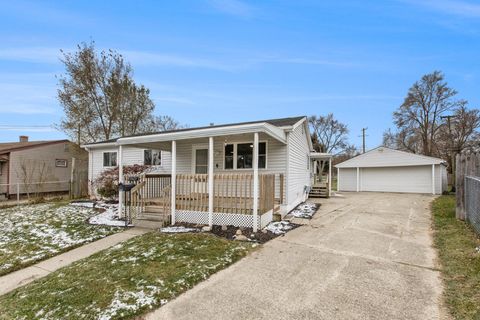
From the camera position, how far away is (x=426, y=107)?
25375mm

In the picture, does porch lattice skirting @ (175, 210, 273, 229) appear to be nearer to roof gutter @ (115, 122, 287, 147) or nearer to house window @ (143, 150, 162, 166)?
roof gutter @ (115, 122, 287, 147)

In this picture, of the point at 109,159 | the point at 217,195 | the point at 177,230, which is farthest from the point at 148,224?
the point at 109,159

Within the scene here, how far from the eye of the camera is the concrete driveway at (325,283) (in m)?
2.95

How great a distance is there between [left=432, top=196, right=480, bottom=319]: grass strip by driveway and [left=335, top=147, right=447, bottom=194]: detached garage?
12.7m

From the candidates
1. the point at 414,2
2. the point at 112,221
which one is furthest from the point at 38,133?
the point at 414,2

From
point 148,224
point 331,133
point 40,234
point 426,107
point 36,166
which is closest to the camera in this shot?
point 40,234

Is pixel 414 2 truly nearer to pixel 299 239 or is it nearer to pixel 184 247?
pixel 299 239

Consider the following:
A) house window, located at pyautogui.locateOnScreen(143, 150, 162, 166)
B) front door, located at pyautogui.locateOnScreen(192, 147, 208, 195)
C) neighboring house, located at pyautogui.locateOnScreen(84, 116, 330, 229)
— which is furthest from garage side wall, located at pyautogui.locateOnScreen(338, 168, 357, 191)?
house window, located at pyautogui.locateOnScreen(143, 150, 162, 166)

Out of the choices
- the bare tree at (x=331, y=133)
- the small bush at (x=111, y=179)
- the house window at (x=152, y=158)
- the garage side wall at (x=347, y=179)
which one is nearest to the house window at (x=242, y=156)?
the house window at (x=152, y=158)

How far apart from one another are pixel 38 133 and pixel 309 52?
113ft

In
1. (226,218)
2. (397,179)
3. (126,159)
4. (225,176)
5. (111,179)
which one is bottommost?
(226,218)

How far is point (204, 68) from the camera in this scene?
50.9ft

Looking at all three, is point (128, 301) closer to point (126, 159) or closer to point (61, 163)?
point (126, 159)

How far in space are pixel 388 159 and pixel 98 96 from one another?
22449 millimetres
